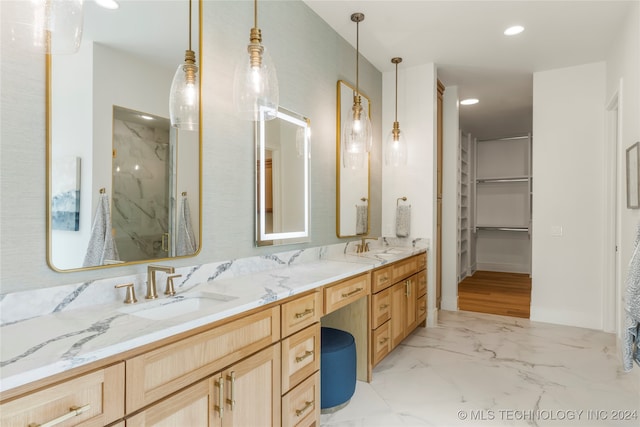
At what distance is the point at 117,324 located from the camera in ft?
3.89

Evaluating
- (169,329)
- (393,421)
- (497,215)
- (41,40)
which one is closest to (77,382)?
(169,329)

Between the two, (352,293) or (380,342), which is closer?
(352,293)

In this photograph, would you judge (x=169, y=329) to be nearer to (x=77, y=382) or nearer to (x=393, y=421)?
(x=77, y=382)

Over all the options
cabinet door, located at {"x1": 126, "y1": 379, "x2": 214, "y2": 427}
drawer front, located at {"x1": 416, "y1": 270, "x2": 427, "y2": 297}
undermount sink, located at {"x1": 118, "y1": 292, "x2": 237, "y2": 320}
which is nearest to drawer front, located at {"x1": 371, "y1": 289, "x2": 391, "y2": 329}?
drawer front, located at {"x1": 416, "y1": 270, "x2": 427, "y2": 297}

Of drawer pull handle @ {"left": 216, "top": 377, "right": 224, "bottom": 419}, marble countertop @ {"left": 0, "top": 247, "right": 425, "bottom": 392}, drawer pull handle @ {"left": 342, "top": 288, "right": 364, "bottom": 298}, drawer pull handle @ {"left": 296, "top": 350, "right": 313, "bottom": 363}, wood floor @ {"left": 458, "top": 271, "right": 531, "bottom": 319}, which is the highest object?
marble countertop @ {"left": 0, "top": 247, "right": 425, "bottom": 392}

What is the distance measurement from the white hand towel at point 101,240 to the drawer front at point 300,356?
2.69 ft

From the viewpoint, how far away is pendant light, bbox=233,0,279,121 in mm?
1602

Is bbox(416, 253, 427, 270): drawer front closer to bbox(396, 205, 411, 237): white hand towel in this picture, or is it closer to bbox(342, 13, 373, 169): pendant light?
bbox(396, 205, 411, 237): white hand towel

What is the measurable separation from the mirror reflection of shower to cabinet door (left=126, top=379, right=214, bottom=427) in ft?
2.15

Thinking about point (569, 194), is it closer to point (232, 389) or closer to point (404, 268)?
point (404, 268)

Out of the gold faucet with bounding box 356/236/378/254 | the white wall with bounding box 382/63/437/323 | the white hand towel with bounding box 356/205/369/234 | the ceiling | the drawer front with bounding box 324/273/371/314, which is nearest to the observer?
the drawer front with bounding box 324/273/371/314

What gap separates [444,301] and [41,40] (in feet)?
14.9

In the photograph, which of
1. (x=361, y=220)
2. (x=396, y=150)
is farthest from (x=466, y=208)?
(x=396, y=150)

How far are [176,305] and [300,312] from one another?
1.85ft
